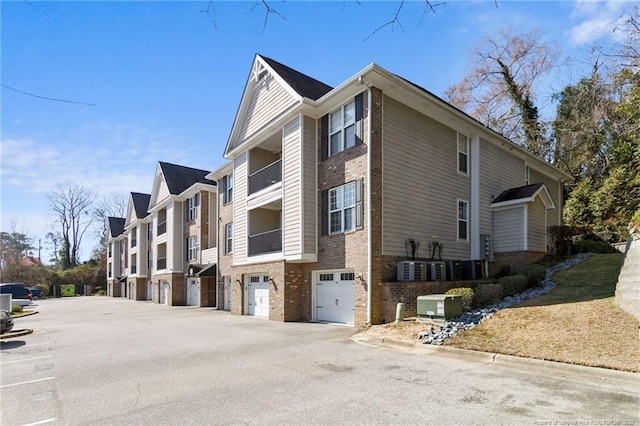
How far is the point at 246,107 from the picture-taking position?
20.4 metres

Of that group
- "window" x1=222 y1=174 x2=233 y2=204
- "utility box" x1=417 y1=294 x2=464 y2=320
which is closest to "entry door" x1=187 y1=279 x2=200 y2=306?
"window" x1=222 y1=174 x2=233 y2=204

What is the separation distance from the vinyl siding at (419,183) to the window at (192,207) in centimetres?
1774

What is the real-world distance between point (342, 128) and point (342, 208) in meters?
2.97

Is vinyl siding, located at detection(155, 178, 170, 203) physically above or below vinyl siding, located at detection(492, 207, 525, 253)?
above

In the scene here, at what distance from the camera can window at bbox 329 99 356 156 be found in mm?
14750

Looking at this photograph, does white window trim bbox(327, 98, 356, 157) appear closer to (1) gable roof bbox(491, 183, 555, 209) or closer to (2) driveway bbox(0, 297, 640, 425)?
(2) driveway bbox(0, 297, 640, 425)

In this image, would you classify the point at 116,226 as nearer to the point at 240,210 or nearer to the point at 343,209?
the point at 240,210

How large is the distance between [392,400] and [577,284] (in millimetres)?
10564

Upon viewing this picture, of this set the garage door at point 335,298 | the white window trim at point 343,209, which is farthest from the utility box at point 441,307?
the white window trim at point 343,209

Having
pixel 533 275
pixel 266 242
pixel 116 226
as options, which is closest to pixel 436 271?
pixel 533 275

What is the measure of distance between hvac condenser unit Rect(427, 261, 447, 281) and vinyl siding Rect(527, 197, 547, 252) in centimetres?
532

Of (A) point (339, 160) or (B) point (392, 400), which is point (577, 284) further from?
(B) point (392, 400)

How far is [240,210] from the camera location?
20266mm

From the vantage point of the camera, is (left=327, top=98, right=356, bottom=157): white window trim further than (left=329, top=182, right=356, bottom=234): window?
Yes
